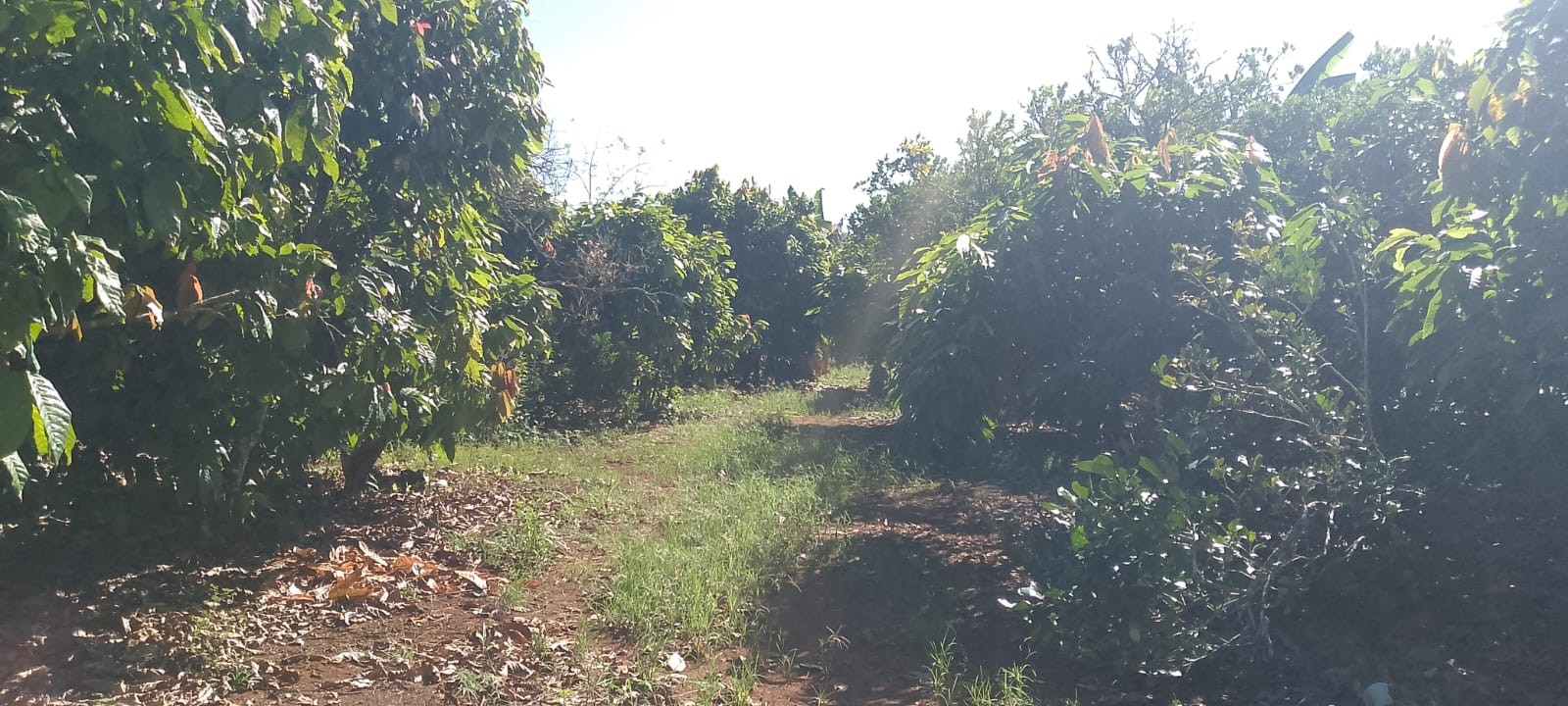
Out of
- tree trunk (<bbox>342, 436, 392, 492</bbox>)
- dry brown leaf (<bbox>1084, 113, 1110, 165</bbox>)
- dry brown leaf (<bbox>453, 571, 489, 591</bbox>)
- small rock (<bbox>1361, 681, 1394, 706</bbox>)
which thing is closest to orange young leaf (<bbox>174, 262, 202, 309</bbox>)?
dry brown leaf (<bbox>453, 571, 489, 591</bbox>)

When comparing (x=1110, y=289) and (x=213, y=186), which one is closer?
(x=213, y=186)

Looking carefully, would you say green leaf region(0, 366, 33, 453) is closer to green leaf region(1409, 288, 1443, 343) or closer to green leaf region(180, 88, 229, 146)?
green leaf region(180, 88, 229, 146)

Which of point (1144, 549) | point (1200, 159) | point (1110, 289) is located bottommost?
point (1144, 549)

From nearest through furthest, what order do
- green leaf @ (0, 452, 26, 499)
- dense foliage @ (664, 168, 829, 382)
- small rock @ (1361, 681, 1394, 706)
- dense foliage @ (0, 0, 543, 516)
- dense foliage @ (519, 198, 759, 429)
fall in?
green leaf @ (0, 452, 26, 499), dense foliage @ (0, 0, 543, 516), small rock @ (1361, 681, 1394, 706), dense foliage @ (519, 198, 759, 429), dense foliage @ (664, 168, 829, 382)

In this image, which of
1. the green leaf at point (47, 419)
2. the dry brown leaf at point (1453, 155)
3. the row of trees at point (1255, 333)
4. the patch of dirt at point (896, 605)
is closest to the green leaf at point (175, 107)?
the green leaf at point (47, 419)

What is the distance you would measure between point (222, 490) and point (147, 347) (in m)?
0.79

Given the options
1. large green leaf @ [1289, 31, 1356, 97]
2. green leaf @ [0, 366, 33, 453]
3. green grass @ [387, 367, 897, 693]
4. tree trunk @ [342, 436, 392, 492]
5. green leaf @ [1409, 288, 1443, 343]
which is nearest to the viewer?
green leaf @ [0, 366, 33, 453]

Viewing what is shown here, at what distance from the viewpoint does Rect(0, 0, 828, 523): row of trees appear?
2.65 m

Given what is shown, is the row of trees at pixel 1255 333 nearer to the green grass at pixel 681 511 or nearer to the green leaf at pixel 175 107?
the green grass at pixel 681 511

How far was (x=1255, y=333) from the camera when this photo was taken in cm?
476

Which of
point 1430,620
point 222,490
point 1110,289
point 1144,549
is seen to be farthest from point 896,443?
point 222,490

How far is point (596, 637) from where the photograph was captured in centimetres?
445

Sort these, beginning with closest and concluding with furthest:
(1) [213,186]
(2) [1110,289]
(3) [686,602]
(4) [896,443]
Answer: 1. (1) [213,186]
2. (3) [686,602]
3. (2) [1110,289]
4. (4) [896,443]

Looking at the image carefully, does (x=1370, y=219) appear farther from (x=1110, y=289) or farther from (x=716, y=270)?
(x=716, y=270)
